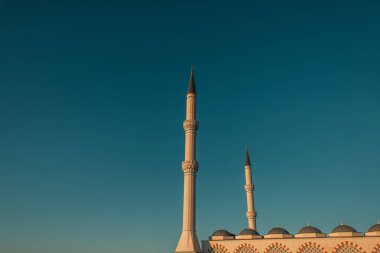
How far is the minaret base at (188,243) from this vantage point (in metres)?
36.0

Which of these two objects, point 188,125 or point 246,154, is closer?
point 188,125

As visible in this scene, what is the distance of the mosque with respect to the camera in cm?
3666

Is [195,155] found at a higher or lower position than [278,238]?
higher

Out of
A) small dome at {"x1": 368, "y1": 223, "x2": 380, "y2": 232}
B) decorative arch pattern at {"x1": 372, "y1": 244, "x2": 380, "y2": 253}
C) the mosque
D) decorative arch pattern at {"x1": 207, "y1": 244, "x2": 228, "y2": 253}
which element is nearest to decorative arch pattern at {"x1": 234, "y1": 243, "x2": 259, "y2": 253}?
the mosque

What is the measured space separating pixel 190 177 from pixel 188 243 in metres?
7.87

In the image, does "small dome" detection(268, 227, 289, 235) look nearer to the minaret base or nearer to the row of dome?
the row of dome

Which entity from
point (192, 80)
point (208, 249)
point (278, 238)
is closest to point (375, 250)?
point (278, 238)

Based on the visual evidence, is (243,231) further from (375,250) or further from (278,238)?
(375,250)

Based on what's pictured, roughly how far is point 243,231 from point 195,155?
443 inches

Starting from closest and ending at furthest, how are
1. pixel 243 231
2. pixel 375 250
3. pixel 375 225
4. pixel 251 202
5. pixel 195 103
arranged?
pixel 375 250, pixel 375 225, pixel 243 231, pixel 195 103, pixel 251 202

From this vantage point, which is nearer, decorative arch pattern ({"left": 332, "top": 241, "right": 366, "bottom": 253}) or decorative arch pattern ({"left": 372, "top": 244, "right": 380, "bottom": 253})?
decorative arch pattern ({"left": 372, "top": 244, "right": 380, "bottom": 253})

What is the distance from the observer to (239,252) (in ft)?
132

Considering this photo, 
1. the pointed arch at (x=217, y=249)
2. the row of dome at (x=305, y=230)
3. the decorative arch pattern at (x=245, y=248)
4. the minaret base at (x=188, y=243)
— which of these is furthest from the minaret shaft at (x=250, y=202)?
the minaret base at (x=188, y=243)

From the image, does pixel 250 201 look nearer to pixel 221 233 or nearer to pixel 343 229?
pixel 221 233
